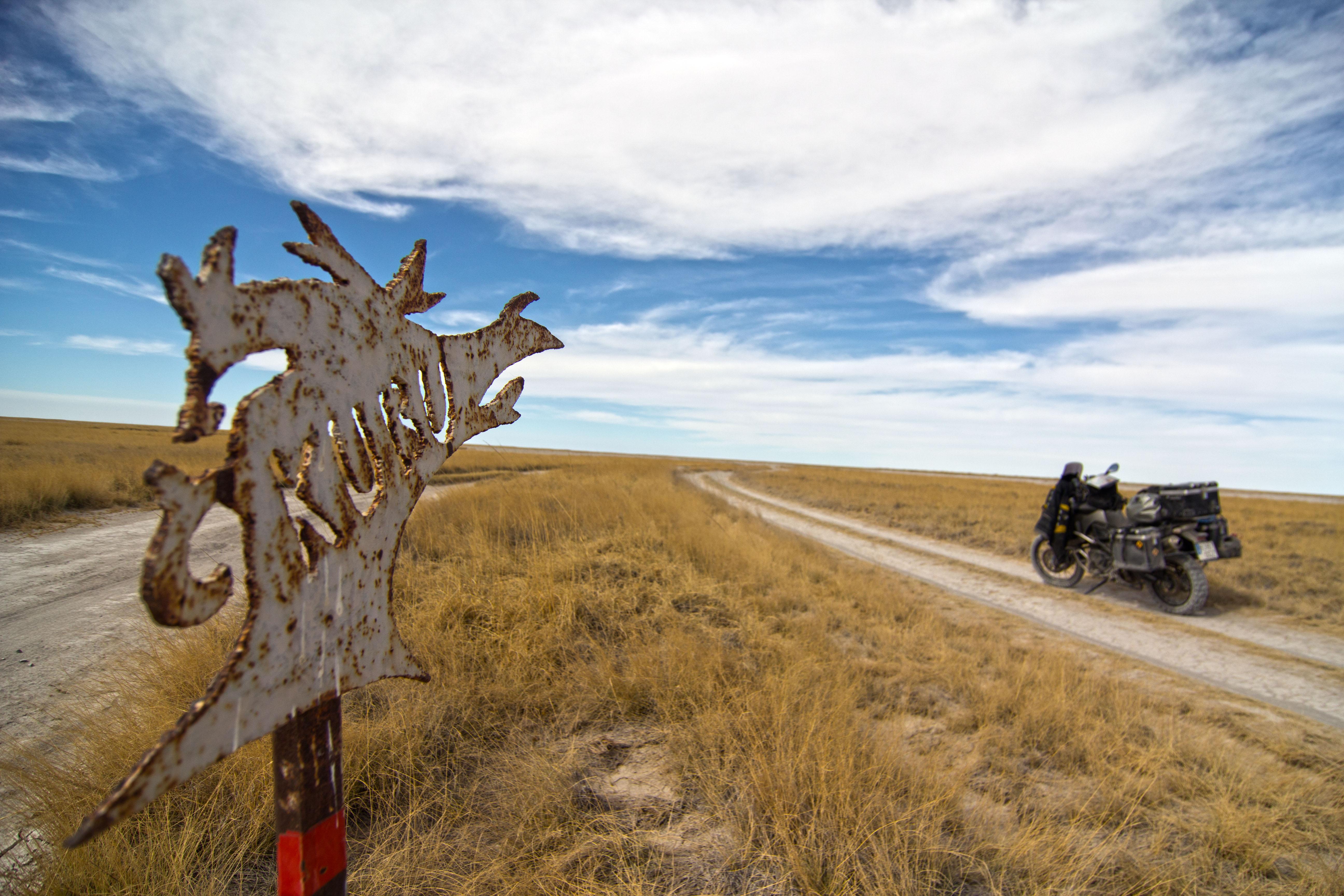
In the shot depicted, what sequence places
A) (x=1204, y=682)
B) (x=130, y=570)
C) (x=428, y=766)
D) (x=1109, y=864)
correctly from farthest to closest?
(x=130, y=570)
(x=1204, y=682)
(x=428, y=766)
(x=1109, y=864)

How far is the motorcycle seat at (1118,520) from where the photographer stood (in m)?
8.20

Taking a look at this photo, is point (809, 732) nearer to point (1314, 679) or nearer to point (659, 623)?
point (659, 623)

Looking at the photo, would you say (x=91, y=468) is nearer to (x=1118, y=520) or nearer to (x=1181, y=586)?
(x=1118, y=520)

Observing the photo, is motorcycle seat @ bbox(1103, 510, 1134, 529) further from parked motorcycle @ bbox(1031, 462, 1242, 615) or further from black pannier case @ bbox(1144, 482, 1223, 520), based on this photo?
black pannier case @ bbox(1144, 482, 1223, 520)

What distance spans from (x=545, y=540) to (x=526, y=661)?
2708 millimetres

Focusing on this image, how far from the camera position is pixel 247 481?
99cm

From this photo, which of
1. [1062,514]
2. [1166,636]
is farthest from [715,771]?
[1062,514]

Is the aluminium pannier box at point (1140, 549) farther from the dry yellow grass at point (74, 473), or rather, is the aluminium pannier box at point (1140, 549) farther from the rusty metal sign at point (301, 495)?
the dry yellow grass at point (74, 473)

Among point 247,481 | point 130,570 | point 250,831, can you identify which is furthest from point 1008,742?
point 130,570

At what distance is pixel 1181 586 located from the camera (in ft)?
24.9

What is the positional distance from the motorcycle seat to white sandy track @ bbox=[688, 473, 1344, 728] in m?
1.11

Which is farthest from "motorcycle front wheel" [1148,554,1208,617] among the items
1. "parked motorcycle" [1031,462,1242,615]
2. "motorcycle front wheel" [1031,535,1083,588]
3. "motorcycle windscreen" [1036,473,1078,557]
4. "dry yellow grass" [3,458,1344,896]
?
"dry yellow grass" [3,458,1344,896]

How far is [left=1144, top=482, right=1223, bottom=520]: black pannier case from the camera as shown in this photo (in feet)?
25.3

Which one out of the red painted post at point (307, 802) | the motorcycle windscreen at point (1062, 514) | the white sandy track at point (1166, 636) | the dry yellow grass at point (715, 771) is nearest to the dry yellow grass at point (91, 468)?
the red painted post at point (307, 802)
